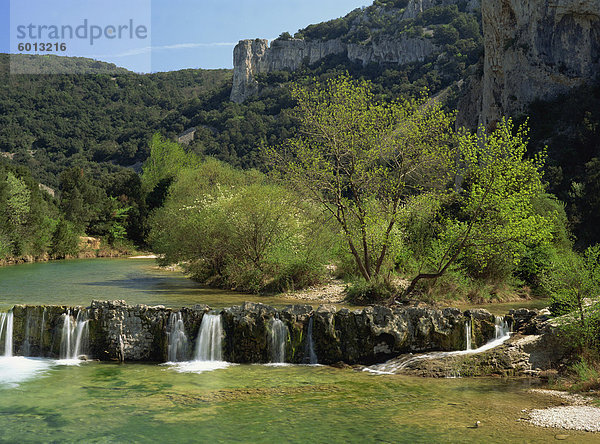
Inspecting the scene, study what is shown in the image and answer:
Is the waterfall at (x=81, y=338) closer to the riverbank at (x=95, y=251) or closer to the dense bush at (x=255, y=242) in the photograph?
the dense bush at (x=255, y=242)

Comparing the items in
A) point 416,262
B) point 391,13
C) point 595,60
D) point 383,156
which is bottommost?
point 416,262

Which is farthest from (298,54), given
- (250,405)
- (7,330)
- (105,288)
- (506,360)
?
(250,405)

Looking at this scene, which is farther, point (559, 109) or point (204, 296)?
point (559, 109)

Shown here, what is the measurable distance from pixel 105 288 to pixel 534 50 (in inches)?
1781

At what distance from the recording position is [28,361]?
1645cm

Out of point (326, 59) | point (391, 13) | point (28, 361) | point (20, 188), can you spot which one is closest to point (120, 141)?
point (326, 59)

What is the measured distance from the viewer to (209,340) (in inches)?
660

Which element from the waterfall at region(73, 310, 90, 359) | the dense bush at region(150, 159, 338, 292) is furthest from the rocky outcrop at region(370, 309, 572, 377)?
the dense bush at region(150, 159, 338, 292)

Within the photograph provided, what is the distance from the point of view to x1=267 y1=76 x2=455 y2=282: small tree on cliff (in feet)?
70.0

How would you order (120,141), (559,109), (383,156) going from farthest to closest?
(120,141) < (559,109) < (383,156)

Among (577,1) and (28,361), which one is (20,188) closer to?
(28,361)

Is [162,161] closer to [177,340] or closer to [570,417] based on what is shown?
[177,340]

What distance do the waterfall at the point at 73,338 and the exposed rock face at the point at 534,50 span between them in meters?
48.2

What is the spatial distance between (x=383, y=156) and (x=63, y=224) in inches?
1540
